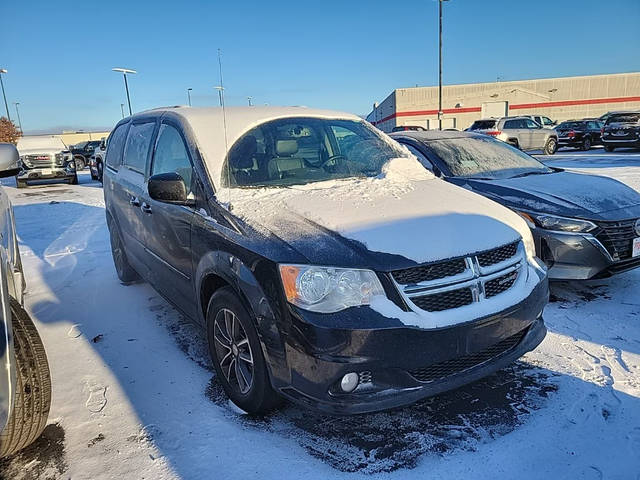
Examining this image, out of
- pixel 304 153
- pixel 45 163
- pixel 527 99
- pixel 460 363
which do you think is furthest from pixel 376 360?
pixel 527 99

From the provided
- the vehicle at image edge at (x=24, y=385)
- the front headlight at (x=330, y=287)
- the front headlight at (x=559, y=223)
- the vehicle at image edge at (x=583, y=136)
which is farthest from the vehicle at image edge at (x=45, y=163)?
the vehicle at image edge at (x=583, y=136)

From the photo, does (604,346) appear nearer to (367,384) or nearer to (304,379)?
(367,384)

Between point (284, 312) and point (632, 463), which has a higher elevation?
point (284, 312)

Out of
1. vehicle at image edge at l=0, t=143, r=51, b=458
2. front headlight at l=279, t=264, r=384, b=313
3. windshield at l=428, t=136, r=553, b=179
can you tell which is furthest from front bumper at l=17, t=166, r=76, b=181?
front headlight at l=279, t=264, r=384, b=313

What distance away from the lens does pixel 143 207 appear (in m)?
3.77

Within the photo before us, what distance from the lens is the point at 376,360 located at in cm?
210

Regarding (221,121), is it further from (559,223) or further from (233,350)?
(559,223)

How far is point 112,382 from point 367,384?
1895 mm

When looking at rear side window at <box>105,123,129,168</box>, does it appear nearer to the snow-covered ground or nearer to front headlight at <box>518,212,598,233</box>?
the snow-covered ground

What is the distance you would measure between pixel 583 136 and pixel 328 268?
23.4 meters

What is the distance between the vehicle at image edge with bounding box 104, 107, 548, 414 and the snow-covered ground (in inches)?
12.0

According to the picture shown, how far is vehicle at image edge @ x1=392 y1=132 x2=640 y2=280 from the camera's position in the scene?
389 centimetres

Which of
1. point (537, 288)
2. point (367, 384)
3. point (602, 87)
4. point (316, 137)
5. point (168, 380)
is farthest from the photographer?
point (602, 87)

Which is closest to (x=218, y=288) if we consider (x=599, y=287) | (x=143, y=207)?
(x=143, y=207)
